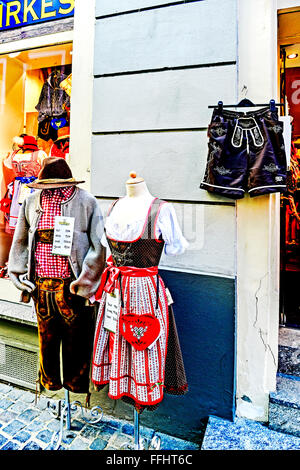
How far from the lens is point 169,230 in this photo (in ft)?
6.48

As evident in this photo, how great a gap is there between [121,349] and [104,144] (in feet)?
5.80

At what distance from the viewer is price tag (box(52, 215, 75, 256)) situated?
2193 mm

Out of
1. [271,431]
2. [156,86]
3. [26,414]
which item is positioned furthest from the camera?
[26,414]

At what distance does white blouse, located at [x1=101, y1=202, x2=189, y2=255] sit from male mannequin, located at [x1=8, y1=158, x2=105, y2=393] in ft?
1.04

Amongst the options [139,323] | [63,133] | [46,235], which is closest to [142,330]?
[139,323]

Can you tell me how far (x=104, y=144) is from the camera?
276 cm

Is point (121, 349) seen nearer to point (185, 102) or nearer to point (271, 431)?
point (271, 431)

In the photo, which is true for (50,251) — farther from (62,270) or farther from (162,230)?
(162,230)

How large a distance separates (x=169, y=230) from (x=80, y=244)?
713 millimetres

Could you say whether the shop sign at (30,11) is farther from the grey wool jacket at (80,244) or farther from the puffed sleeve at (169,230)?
the puffed sleeve at (169,230)

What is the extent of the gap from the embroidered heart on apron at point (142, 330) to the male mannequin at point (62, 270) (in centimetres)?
47

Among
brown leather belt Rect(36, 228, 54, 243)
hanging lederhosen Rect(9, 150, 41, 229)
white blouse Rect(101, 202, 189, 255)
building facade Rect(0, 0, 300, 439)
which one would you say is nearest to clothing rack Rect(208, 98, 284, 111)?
building facade Rect(0, 0, 300, 439)

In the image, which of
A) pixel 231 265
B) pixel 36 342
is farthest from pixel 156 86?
pixel 36 342

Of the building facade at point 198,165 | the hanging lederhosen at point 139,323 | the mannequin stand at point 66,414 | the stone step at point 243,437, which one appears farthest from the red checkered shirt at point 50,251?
the stone step at point 243,437
